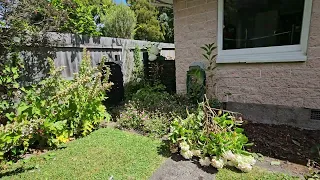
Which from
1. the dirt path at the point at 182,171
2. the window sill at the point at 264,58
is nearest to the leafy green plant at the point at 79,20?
the window sill at the point at 264,58

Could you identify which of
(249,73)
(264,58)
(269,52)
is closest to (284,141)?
(249,73)

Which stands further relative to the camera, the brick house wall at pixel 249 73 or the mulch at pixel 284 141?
the brick house wall at pixel 249 73

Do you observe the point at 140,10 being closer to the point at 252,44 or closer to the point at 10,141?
the point at 252,44

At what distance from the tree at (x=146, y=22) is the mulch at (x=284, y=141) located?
12.6 meters

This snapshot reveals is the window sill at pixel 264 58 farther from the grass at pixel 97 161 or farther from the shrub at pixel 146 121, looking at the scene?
the grass at pixel 97 161

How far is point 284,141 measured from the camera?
2.82 metres

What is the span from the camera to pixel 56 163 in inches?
95.3

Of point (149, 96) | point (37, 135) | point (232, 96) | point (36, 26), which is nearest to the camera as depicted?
point (37, 135)

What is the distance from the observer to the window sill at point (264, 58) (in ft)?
9.89

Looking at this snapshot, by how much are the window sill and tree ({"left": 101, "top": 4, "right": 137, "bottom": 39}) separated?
8036 millimetres

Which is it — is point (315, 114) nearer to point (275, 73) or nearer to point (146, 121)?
point (275, 73)

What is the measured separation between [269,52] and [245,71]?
1.61 feet

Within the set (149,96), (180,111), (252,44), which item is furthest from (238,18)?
(149,96)

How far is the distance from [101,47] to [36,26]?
186 centimetres
